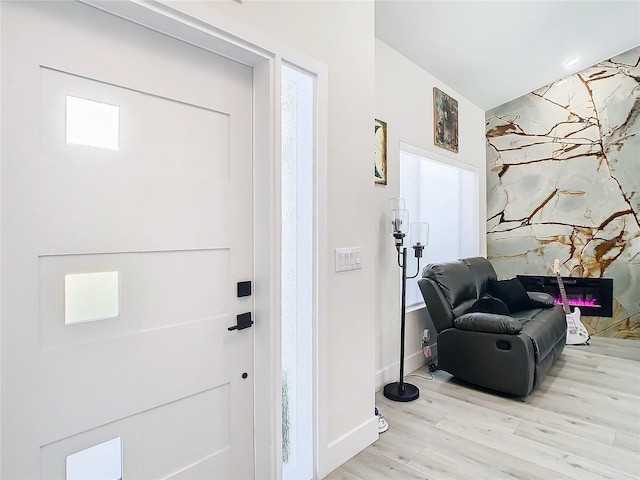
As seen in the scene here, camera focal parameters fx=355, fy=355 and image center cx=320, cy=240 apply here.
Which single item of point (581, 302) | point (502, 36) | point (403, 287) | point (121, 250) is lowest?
point (581, 302)

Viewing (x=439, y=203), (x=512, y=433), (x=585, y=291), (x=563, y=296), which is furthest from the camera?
(x=585, y=291)

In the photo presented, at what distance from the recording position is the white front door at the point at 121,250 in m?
1.04

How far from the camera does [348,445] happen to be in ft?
6.41

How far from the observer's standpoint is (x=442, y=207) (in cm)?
408

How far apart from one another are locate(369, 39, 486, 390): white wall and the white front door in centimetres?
149

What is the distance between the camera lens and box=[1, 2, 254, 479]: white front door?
1.04 metres

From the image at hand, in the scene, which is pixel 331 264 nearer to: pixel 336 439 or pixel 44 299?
Result: pixel 336 439

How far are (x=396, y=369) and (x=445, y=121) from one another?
2.63 meters

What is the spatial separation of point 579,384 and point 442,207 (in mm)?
2078

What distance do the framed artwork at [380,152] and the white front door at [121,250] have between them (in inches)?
59.8

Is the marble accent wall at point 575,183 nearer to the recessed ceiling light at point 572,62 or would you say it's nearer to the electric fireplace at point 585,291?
the electric fireplace at point 585,291

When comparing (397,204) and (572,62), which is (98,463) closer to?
(397,204)

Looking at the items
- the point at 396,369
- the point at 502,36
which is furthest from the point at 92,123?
the point at 502,36

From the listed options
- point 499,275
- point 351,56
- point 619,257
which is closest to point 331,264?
point 351,56
